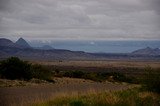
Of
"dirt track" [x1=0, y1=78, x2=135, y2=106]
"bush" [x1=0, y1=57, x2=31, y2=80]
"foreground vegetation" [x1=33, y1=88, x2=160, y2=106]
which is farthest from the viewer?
"bush" [x1=0, y1=57, x2=31, y2=80]

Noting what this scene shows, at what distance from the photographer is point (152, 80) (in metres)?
25.5

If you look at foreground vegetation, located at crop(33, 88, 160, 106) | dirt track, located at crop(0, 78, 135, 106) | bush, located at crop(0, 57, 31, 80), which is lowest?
dirt track, located at crop(0, 78, 135, 106)

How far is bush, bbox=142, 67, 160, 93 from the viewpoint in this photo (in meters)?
25.2

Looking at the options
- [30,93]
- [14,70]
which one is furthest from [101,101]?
[14,70]

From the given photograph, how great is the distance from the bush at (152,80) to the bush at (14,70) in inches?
566

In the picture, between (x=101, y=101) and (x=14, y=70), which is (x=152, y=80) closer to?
(x=101, y=101)

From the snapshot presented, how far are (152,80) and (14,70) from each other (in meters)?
15.8

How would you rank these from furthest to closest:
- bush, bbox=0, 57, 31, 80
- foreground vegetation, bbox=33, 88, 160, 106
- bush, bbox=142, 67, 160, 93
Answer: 1. bush, bbox=0, 57, 31, 80
2. bush, bbox=142, 67, 160, 93
3. foreground vegetation, bbox=33, 88, 160, 106

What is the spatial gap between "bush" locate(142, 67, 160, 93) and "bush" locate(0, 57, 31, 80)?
14.4 metres

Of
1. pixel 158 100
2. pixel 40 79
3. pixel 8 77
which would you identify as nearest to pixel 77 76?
pixel 40 79

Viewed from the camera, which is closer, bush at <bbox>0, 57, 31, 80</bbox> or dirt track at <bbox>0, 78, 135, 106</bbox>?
dirt track at <bbox>0, 78, 135, 106</bbox>

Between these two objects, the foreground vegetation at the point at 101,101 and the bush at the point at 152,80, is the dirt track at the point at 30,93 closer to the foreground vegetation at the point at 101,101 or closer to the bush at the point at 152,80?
the foreground vegetation at the point at 101,101

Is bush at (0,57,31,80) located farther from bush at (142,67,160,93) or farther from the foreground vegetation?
the foreground vegetation

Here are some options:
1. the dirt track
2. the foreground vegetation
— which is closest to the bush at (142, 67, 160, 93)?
the dirt track
